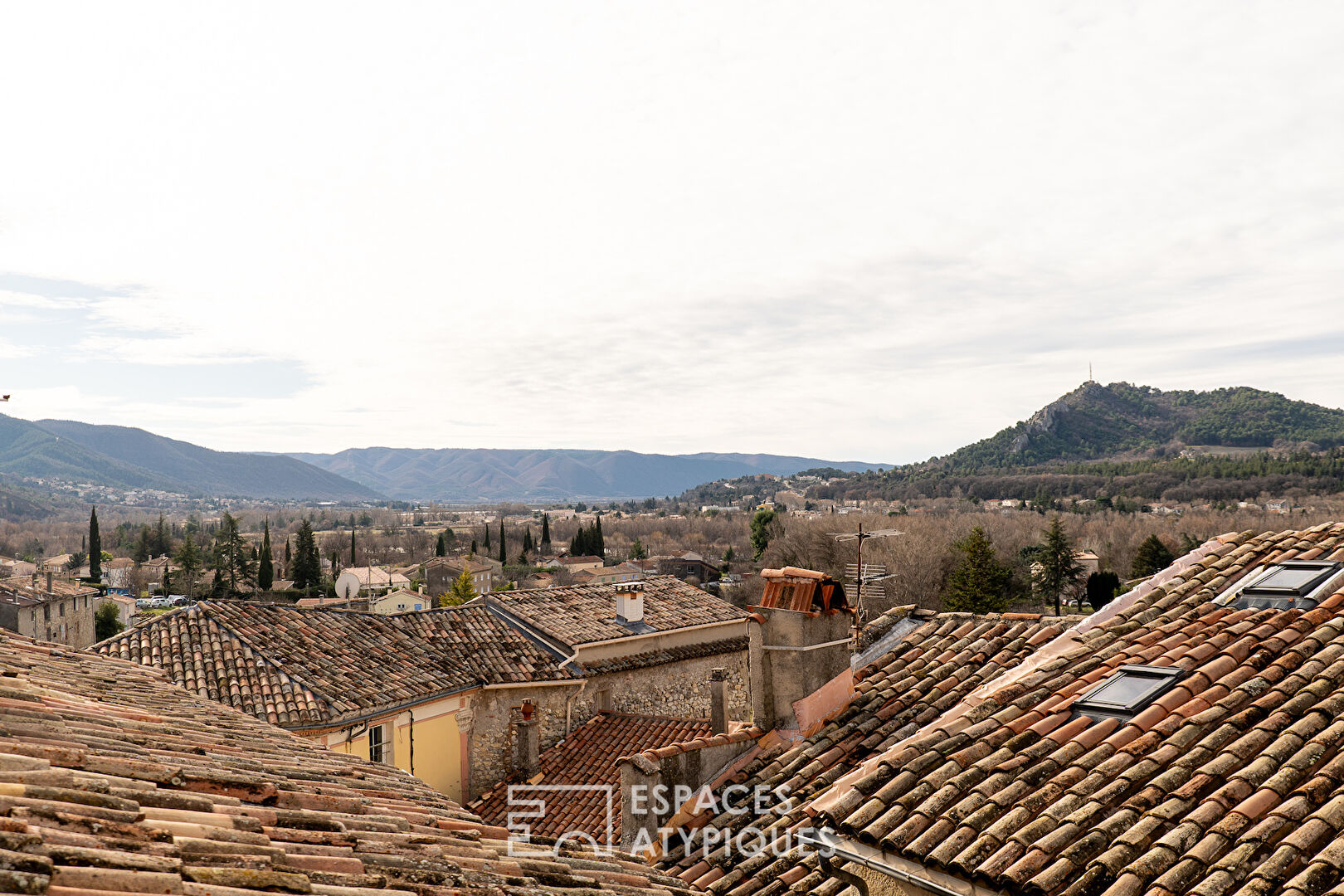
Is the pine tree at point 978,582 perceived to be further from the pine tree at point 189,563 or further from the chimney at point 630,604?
the pine tree at point 189,563

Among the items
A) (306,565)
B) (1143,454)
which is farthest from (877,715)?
(1143,454)

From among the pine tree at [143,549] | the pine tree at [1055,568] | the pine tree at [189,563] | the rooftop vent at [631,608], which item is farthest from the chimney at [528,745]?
the pine tree at [143,549]

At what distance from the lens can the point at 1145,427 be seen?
169875mm

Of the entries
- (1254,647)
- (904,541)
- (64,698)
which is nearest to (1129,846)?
(1254,647)

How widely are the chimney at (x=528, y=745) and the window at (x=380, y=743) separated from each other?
241 centimetres

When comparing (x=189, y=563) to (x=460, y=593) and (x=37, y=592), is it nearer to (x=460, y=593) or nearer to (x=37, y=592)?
(x=37, y=592)

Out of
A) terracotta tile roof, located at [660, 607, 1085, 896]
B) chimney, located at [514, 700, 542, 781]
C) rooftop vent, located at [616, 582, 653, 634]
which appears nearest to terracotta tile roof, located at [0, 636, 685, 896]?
terracotta tile roof, located at [660, 607, 1085, 896]

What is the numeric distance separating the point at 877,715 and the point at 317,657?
10.4m

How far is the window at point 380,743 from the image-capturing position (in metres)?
13.2

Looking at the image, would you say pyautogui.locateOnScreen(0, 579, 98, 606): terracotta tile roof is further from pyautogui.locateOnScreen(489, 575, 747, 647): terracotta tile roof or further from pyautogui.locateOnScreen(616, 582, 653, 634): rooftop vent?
pyautogui.locateOnScreen(616, 582, 653, 634): rooftop vent

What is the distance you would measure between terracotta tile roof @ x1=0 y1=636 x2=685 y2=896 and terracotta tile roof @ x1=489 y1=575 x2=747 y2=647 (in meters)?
12.9

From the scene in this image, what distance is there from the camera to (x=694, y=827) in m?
6.26

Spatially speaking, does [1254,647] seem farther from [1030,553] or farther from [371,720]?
[1030,553]

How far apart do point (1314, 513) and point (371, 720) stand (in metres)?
81.0
